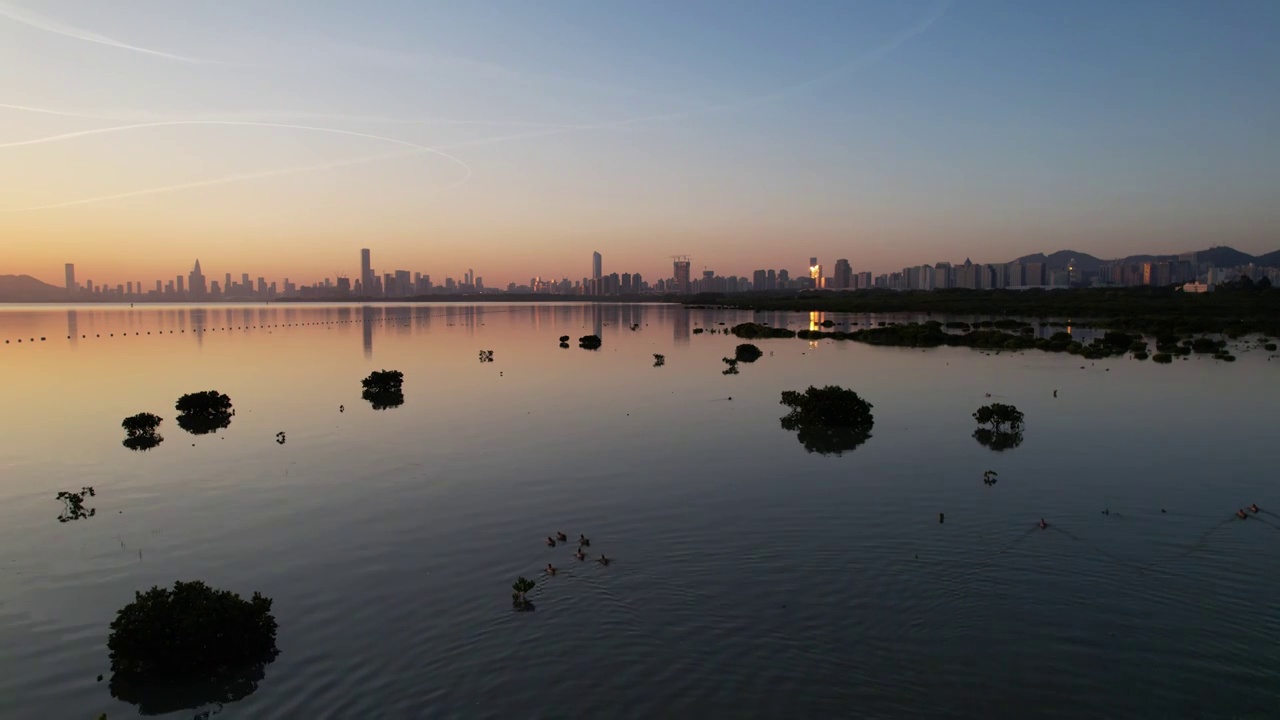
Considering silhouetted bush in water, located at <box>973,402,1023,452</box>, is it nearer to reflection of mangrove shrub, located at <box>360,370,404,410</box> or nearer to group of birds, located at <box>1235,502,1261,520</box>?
group of birds, located at <box>1235,502,1261,520</box>

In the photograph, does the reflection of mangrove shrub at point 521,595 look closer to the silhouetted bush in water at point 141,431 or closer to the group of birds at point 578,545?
the group of birds at point 578,545

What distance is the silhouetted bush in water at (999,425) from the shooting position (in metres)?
26.5

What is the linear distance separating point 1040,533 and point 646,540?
869 cm

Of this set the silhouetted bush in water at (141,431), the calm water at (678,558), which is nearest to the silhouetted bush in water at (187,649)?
the calm water at (678,558)

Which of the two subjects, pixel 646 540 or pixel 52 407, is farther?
pixel 52 407

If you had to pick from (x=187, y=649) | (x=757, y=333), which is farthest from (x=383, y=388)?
(x=757, y=333)

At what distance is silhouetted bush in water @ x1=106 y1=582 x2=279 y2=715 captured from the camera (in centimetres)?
1050

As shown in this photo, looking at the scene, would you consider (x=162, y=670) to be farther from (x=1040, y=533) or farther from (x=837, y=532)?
(x=1040, y=533)

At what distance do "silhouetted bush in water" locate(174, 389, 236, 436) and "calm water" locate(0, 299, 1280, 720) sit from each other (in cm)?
166

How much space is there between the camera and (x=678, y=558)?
14.8 meters

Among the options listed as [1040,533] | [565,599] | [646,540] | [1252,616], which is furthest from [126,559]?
[1252,616]

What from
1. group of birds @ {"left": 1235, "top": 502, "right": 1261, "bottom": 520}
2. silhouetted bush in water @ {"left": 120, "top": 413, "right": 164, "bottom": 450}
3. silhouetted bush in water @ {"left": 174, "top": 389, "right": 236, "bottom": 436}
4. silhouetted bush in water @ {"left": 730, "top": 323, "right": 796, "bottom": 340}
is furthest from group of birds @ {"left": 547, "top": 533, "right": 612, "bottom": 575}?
silhouetted bush in water @ {"left": 730, "top": 323, "right": 796, "bottom": 340}

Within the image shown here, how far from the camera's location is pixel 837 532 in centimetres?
1627

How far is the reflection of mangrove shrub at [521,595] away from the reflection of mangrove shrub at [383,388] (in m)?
26.0
